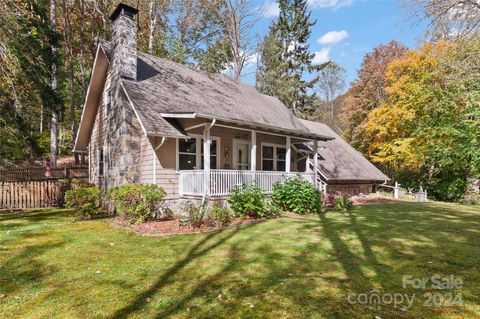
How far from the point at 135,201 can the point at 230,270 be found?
508cm

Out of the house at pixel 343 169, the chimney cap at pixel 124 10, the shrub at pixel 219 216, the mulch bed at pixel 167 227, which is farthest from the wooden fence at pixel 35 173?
the house at pixel 343 169

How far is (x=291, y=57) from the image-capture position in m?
32.6

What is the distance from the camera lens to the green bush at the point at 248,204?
9.65m

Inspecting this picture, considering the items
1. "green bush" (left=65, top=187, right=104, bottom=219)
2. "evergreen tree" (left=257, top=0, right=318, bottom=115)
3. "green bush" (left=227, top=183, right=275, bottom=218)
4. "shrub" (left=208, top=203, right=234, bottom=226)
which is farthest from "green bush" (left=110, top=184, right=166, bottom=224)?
"evergreen tree" (left=257, top=0, right=318, bottom=115)

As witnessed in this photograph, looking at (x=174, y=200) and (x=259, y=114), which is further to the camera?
(x=259, y=114)

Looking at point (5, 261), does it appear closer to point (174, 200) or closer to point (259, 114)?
point (174, 200)

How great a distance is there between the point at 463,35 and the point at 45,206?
59.5 feet

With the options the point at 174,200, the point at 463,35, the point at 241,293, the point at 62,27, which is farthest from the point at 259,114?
the point at 62,27

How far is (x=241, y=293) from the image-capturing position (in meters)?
3.80

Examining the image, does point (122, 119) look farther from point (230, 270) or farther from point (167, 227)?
point (230, 270)

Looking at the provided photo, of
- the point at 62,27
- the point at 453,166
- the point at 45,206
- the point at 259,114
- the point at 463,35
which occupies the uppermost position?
the point at 62,27

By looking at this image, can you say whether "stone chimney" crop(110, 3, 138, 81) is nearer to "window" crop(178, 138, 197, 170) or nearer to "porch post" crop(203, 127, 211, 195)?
"window" crop(178, 138, 197, 170)

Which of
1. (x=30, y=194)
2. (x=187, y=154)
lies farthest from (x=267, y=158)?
(x=30, y=194)

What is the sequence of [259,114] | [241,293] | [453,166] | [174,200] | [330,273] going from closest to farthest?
1. [241,293]
2. [330,273]
3. [174,200]
4. [259,114]
5. [453,166]
